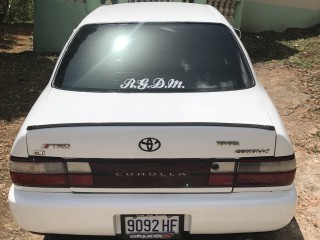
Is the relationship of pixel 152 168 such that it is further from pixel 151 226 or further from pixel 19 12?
pixel 19 12

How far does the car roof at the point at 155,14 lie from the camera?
3.45m

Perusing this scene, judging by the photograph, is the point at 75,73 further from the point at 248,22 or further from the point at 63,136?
the point at 248,22

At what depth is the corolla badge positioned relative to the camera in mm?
2352

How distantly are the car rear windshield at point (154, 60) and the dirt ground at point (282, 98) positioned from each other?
1.13 meters

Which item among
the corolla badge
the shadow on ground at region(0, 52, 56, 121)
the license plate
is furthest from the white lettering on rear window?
the shadow on ground at region(0, 52, 56, 121)

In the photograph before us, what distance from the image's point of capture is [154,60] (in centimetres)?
309

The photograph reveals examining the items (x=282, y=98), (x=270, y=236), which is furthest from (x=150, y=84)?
(x=282, y=98)

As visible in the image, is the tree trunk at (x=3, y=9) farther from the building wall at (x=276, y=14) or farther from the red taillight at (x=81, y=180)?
the red taillight at (x=81, y=180)

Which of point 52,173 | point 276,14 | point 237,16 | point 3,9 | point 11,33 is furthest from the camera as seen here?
point 3,9

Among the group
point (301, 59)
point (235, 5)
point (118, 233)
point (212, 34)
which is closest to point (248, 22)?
point (235, 5)

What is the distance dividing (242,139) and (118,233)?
37.6 inches

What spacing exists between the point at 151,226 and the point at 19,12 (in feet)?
64.8

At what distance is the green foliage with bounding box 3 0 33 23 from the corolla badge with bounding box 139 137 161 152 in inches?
720

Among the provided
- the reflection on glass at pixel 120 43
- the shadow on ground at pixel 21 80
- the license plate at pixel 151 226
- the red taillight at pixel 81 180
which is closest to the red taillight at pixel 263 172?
the license plate at pixel 151 226
